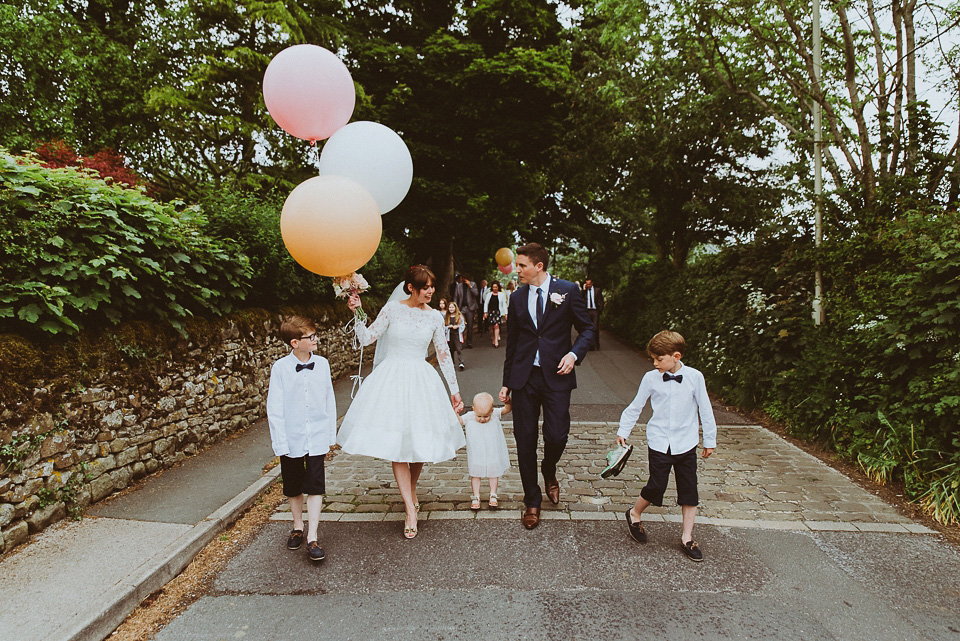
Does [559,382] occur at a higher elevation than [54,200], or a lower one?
lower

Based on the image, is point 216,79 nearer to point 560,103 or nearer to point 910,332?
point 560,103

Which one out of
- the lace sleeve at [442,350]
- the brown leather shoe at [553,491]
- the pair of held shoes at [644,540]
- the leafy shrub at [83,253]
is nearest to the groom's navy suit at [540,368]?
the brown leather shoe at [553,491]

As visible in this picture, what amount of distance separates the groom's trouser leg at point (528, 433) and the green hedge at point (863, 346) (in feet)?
11.1

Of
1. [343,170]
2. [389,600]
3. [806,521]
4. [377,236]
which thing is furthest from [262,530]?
[806,521]

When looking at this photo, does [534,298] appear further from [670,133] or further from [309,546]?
[670,133]

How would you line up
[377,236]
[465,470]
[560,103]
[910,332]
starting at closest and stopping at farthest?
[377,236]
[910,332]
[465,470]
[560,103]

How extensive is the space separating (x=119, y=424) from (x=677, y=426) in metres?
4.98

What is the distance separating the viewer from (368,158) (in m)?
4.23

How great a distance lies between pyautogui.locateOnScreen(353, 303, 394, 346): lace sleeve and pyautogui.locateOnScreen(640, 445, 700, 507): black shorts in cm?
230

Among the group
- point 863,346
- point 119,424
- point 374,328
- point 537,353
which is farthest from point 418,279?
point 863,346

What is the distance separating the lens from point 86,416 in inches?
189

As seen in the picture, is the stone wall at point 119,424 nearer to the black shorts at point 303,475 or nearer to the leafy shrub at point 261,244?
the leafy shrub at point 261,244

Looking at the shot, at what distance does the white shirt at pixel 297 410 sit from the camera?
393 centimetres

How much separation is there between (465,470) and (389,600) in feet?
8.54
